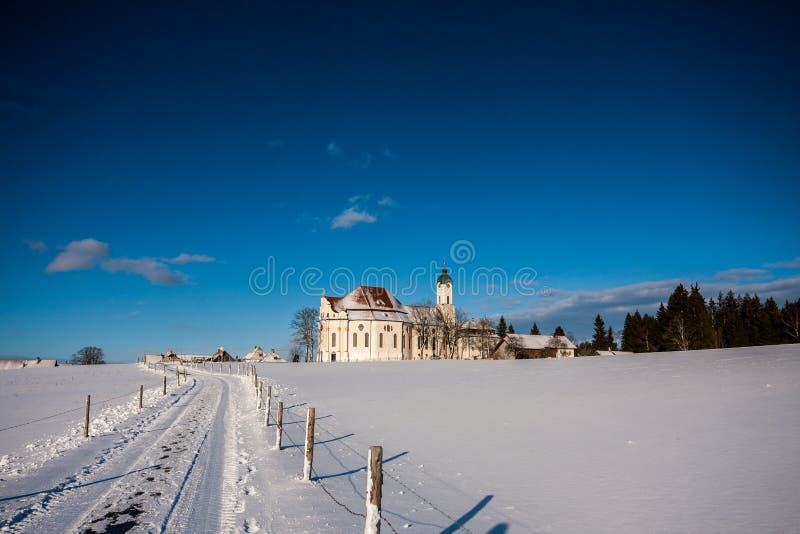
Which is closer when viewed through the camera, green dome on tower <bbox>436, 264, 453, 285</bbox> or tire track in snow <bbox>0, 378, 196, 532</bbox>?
tire track in snow <bbox>0, 378, 196, 532</bbox>

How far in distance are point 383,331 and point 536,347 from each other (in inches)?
1610

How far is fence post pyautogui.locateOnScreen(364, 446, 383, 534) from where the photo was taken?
6117mm

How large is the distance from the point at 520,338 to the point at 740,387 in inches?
3650

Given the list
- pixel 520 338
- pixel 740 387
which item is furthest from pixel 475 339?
pixel 740 387

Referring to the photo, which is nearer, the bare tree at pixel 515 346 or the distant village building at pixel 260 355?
the bare tree at pixel 515 346

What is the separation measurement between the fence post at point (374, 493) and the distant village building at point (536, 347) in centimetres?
9290

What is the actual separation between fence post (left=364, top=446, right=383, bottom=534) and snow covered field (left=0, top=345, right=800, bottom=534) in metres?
2.14

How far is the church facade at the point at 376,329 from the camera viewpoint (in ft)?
298

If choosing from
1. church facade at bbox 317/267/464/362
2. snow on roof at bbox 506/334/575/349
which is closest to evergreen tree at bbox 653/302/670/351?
snow on roof at bbox 506/334/575/349

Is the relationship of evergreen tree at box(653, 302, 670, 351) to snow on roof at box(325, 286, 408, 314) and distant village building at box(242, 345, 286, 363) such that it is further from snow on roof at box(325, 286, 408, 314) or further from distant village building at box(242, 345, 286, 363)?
distant village building at box(242, 345, 286, 363)

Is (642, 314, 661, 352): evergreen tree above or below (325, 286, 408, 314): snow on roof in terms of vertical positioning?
below

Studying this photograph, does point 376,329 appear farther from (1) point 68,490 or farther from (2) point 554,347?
(1) point 68,490

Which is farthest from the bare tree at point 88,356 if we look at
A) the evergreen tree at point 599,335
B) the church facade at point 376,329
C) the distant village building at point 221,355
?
the evergreen tree at point 599,335

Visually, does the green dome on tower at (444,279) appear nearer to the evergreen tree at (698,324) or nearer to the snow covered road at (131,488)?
the evergreen tree at (698,324)
